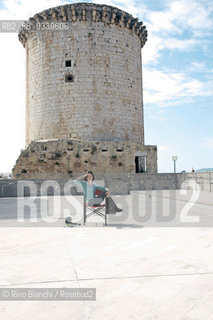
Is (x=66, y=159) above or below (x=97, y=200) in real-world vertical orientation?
above

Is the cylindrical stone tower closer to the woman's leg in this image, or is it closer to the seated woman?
the seated woman

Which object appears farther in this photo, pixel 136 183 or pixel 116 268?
pixel 136 183

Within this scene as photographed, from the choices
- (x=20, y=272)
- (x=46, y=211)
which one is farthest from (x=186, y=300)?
(x=46, y=211)

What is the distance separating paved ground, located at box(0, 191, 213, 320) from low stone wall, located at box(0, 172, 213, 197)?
7.64 metres

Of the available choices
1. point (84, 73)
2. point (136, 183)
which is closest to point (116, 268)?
point (136, 183)

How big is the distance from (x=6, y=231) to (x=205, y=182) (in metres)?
10.5

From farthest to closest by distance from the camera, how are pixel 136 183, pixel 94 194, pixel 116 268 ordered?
pixel 136 183 → pixel 94 194 → pixel 116 268

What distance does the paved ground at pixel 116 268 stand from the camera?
91.7 inches

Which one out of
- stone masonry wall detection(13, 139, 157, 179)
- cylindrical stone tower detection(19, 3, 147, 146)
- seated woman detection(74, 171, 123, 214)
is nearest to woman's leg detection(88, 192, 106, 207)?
seated woman detection(74, 171, 123, 214)

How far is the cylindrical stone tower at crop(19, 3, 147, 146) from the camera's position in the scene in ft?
66.8

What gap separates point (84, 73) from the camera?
2038 centimetres

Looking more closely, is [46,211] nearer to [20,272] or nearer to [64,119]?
[20,272]

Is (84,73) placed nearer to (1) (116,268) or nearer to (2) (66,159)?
(2) (66,159)

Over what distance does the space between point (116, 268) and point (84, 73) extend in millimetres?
18666
